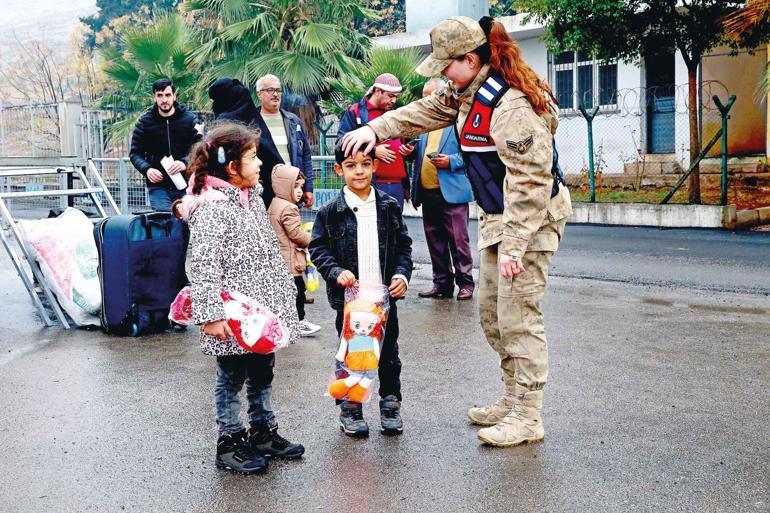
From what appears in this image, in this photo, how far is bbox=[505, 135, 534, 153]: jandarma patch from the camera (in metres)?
4.48

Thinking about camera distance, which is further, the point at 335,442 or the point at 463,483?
the point at 335,442

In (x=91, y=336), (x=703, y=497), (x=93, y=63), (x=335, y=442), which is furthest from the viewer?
(x=93, y=63)

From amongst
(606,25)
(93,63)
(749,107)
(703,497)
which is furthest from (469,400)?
(93,63)

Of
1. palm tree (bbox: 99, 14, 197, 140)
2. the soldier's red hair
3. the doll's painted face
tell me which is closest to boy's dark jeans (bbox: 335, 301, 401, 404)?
the doll's painted face

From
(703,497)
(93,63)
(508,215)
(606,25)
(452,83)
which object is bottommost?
(703,497)

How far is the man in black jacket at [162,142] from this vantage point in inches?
345

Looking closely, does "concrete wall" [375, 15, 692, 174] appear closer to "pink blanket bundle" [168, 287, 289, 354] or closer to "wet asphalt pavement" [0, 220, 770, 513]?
"wet asphalt pavement" [0, 220, 770, 513]

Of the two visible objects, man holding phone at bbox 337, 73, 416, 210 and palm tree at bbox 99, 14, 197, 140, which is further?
Answer: palm tree at bbox 99, 14, 197, 140

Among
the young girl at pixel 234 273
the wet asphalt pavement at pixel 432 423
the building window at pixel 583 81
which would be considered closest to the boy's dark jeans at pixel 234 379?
the young girl at pixel 234 273

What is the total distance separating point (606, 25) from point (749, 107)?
668cm

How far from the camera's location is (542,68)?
2467 centimetres

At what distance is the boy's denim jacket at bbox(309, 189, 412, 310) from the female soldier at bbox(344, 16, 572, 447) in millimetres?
354

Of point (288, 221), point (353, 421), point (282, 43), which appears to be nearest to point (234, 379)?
point (353, 421)

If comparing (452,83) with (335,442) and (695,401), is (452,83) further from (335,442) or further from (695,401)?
(695,401)
